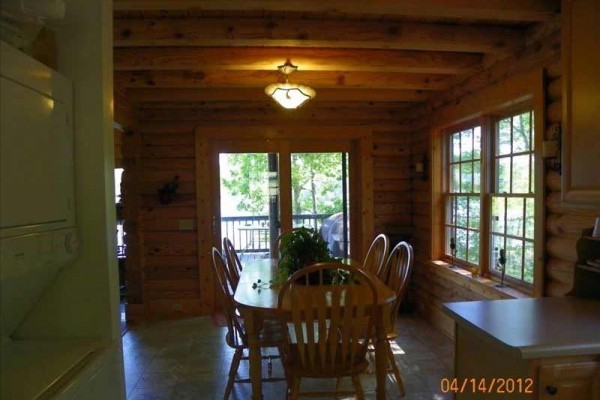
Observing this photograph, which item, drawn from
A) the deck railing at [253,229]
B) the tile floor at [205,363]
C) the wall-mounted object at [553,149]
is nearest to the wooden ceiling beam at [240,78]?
the wall-mounted object at [553,149]

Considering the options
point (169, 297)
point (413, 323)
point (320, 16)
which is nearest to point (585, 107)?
point (320, 16)

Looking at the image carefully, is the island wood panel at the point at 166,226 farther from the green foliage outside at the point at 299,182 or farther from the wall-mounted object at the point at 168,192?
the green foliage outside at the point at 299,182

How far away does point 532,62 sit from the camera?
239 cm

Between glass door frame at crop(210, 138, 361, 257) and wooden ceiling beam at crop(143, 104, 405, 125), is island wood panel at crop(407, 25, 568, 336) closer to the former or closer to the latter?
wooden ceiling beam at crop(143, 104, 405, 125)

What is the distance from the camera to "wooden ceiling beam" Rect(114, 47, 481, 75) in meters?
2.64

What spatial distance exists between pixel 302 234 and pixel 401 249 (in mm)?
723

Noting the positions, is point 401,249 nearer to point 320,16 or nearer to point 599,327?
point 599,327

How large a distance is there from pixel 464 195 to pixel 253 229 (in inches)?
90.9

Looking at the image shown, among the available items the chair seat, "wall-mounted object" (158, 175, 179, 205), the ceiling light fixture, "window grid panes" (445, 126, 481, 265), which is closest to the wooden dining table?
the chair seat

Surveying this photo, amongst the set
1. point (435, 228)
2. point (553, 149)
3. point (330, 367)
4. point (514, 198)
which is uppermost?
point (553, 149)

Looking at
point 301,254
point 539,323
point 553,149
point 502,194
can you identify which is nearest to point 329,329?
point 301,254

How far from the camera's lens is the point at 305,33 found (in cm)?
228

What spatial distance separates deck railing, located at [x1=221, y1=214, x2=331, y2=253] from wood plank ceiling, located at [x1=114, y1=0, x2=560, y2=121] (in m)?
1.68
